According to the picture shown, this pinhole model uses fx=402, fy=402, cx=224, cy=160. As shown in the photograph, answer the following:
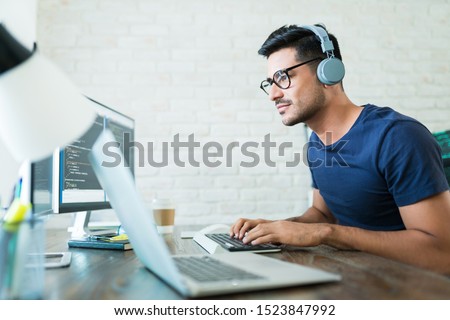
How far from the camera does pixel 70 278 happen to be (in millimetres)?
712

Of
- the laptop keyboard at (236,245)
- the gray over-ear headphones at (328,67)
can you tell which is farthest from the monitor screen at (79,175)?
the gray over-ear headphones at (328,67)

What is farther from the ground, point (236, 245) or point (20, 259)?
point (20, 259)

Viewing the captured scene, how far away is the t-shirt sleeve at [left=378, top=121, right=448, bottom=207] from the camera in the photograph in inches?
42.5

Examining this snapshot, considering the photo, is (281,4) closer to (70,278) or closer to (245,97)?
(245,97)

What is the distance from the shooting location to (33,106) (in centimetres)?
49

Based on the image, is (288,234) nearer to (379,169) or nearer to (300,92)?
(379,169)

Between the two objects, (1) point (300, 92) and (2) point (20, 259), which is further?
(1) point (300, 92)

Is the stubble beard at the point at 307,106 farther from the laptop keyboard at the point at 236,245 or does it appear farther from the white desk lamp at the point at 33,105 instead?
the white desk lamp at the point at 33,105

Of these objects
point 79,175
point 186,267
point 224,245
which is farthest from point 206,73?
point 186,267

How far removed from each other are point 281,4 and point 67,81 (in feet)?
6.83

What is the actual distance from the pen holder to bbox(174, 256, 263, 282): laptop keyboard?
8.9 inches

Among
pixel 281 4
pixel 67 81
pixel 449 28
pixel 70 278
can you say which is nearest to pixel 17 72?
pixel 67 81

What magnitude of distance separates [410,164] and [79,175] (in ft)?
3.23

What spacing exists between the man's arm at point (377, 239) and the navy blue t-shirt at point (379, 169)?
111 mm
